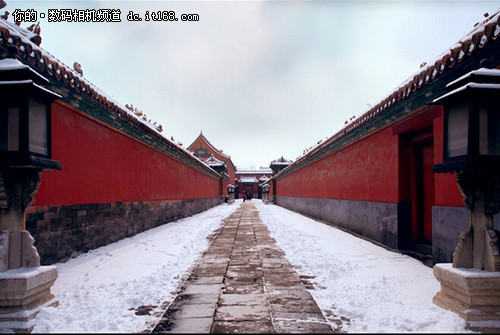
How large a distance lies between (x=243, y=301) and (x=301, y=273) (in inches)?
56.3

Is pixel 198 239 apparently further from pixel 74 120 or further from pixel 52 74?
pixel 52 74

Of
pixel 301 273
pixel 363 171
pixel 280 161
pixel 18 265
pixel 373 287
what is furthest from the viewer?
pixel 280 161

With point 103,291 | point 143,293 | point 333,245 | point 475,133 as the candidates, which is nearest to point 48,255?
point 103,291

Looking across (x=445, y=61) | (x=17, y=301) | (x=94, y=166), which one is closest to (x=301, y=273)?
(x=17, y=301)

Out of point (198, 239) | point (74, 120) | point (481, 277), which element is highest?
point (74, 120)

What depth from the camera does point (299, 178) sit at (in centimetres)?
1717

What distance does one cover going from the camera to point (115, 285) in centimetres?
368

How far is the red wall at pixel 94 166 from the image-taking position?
16.1 feet

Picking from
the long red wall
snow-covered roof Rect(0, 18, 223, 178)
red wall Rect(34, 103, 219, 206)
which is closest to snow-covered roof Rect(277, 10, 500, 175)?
the long red wall

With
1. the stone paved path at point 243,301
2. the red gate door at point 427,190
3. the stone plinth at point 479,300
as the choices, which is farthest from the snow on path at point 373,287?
the red gate door at point 427,190

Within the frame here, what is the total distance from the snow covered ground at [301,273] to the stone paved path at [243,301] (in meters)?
0.21

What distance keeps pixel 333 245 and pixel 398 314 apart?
143 inches

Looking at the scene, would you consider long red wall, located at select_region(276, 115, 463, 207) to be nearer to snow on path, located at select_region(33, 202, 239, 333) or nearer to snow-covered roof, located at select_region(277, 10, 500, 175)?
snow-covered roof, located at select_region(277, 10, 500, 175)

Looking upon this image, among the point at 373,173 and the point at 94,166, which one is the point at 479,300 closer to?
the point at 373,173
